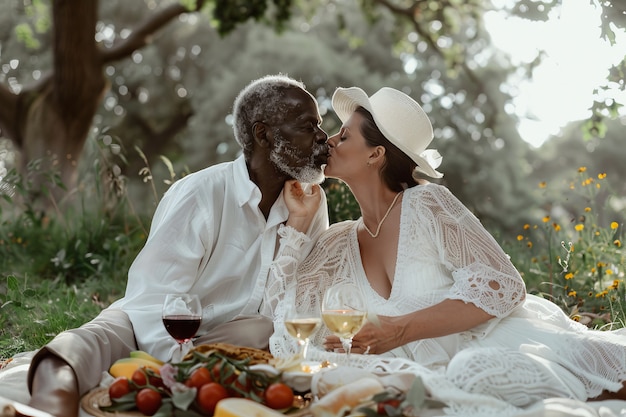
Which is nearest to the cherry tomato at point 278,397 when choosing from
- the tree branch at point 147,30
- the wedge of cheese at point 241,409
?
the wedge of cheese at point 241,409

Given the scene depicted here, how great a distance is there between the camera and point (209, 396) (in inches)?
104

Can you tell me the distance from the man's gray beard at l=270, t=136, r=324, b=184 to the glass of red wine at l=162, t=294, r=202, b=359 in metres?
1.40

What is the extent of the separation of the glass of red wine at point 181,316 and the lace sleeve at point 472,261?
128 centimetres

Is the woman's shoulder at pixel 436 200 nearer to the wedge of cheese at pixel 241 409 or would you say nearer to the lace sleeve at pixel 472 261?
the lace sleeve at pixel 472 261

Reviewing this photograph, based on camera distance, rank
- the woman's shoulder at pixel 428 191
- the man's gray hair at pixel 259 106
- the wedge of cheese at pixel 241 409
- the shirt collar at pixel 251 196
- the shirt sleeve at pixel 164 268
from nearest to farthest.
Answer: the wedge of cheese at pixel 241 409 < the shirt sleeve at pixel 164 268 < the woman's shoulder at pixel 428 191 < the shirt collar at pixel 251 196 < the man's gray hair at pixel 259 106

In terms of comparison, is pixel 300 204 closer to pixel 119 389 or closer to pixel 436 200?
pixel 436 200

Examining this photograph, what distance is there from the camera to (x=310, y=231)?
4.43 metres

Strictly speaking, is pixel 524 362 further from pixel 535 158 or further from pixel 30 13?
pixel 535 158

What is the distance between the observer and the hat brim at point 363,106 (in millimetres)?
4102

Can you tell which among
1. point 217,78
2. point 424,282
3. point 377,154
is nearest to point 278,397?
point 424,282

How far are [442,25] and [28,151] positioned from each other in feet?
23.9

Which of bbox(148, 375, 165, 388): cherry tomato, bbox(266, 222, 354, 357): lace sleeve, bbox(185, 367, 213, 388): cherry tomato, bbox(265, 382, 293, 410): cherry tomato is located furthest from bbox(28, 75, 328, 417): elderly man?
bbox(265, 382, 293, 410): cherry tomato

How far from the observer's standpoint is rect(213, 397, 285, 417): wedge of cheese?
2.50 metres

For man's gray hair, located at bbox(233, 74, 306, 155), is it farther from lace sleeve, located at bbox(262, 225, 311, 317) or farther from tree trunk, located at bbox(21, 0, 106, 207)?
tree trunk, located at bbox(21, 0, 106, 207)
